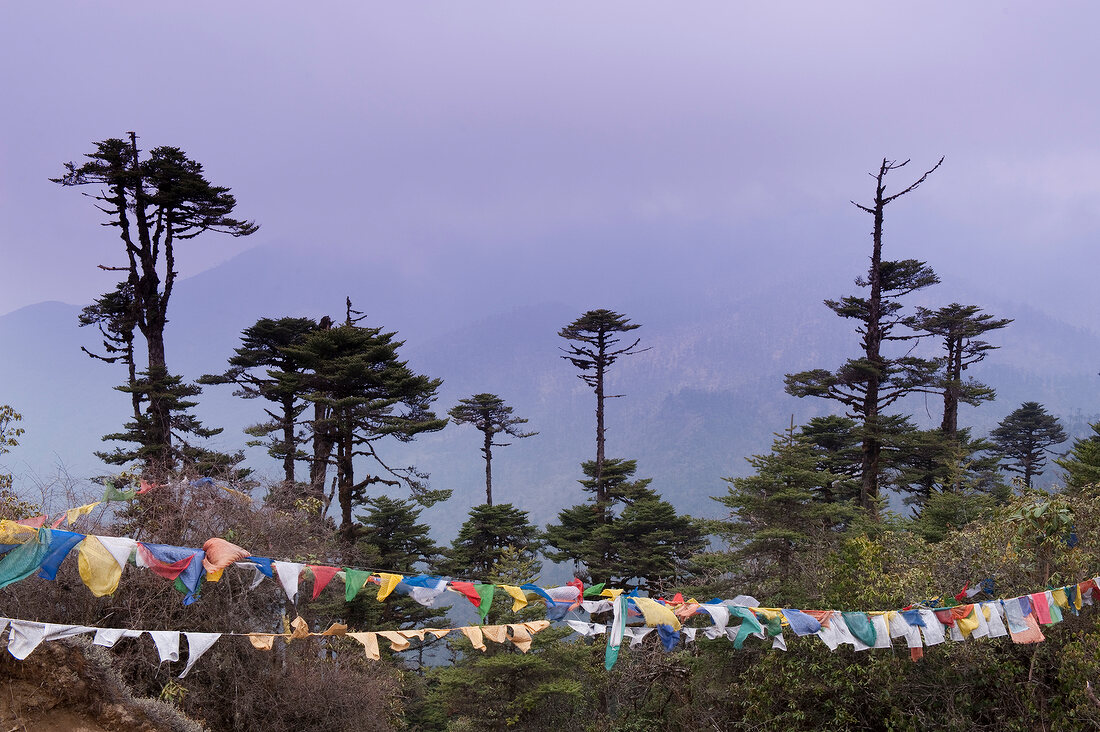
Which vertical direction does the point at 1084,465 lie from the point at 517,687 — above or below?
above

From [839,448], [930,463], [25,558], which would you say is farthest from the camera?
[839,448]

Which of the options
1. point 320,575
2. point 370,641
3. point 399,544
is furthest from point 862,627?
point 399,544

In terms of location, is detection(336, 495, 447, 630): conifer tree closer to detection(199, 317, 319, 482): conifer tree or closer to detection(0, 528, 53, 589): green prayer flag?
detection(199, 317, 319, 482): conifer tree

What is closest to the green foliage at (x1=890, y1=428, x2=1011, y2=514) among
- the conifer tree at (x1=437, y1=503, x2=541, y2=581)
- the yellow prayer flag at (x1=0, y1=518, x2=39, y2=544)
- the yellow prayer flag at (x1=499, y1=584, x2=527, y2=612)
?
the conifer tree at (x1=437, y1=503, x2=541, y2=581)

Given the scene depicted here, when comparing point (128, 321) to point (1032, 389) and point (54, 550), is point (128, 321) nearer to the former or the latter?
point (54, 550)

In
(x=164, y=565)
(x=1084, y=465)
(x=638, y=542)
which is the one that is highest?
(x=1084, y=465)

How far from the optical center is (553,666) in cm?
1459

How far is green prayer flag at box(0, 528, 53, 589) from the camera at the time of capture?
22.1 ft

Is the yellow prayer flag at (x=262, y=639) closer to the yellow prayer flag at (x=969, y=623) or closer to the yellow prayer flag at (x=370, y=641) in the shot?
the yellow prayer flag at (x=370, y=641)

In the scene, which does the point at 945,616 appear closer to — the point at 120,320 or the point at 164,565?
the point at 164,565

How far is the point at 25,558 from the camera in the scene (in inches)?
268

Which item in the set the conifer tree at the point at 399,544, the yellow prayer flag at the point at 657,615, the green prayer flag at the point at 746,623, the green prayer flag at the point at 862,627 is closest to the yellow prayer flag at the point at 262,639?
the yellow prayer flag at the point at 657,615

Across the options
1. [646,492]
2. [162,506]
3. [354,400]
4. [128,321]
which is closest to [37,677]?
[162,506]

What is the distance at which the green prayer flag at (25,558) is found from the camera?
6734mm
